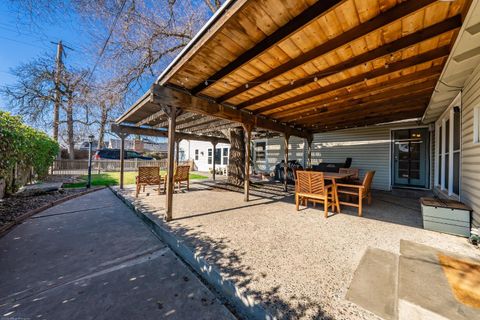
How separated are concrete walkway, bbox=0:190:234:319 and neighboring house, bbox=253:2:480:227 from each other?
12.6ft

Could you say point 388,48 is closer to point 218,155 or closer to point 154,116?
point 154,116

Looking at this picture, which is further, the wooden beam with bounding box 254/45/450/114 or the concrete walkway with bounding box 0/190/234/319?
the wooden beam with bounding box 254/45/450/114

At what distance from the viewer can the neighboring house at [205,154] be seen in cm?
1355

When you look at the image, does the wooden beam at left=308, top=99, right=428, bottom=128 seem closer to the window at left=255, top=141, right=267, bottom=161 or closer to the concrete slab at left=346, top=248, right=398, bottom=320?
the concrete slab at left=346, top=248, right=398, bottom=320

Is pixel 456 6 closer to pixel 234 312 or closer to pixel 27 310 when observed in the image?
pixel 234 312

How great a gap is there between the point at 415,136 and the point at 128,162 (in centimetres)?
1721

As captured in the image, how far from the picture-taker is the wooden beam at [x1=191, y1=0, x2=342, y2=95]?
177cm

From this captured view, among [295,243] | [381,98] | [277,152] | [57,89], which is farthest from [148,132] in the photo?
[57,89]

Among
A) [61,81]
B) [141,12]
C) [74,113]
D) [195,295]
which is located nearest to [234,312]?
[195,295]

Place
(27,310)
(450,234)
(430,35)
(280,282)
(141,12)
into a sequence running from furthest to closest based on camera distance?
(141,12), (450,234), (430,35), (280,282), (27,310)

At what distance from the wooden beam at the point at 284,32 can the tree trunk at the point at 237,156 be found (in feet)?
15.4

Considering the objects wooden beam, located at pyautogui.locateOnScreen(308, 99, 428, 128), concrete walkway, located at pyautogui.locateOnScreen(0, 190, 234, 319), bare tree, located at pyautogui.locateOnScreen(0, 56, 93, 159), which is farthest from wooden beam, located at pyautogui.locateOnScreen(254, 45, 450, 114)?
bare tree, located at pyautogui.locateOnScreen(0, 56, 93, 159)

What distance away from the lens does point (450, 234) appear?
9.46ft

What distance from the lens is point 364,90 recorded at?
3.73 m
